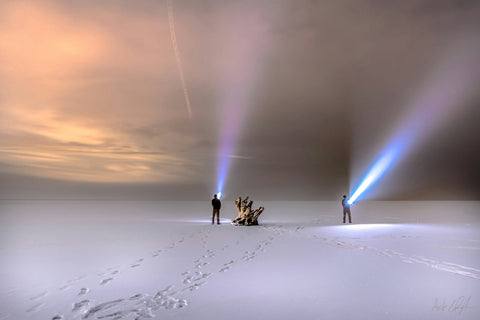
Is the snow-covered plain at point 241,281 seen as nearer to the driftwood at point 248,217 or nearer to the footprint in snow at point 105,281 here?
the footprint in snow at point 105,281

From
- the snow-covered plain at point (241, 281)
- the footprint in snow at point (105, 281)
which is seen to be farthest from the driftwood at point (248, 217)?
the footprint in snow at point (105, 281)

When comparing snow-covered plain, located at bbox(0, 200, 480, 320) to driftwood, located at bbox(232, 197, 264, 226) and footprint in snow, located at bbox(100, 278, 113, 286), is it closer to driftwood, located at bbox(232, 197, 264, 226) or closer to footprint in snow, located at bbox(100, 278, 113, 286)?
footprint in snow, located at bbox(100, 278, 113, 286)

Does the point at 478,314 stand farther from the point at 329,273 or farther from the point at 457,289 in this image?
the point at 329,273

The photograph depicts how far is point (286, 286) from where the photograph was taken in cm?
712

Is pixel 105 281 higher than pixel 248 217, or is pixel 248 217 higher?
pixel 248 217

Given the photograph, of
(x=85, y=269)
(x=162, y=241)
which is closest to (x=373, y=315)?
(x=85, y=269)

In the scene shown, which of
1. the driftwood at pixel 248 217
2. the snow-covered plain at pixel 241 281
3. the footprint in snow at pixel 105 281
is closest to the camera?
the snow-covered plain at pixel 241 281

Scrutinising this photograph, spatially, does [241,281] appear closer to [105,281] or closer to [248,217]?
[105,281]

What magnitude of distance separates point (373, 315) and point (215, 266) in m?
5.08

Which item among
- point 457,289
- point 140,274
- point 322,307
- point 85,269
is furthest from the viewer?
point 85,269

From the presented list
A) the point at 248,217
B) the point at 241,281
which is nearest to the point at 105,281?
the point at 241,281

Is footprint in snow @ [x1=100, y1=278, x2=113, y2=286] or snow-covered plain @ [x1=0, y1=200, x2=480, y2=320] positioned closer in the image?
snow-covered plain @ [x1=0, y1=200, x2=480, y2=320]

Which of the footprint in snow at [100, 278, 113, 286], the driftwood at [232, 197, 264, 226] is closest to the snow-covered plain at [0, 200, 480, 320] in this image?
the footprint in snow at [100, 278, 113, 286]

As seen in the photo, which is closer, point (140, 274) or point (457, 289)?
point (457, 289)
